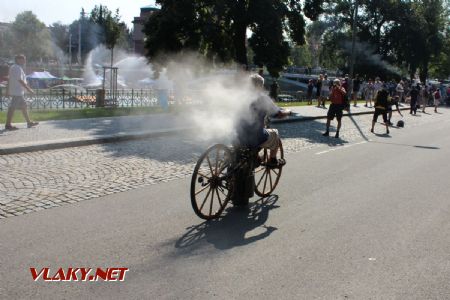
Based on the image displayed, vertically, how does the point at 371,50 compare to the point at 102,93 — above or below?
above

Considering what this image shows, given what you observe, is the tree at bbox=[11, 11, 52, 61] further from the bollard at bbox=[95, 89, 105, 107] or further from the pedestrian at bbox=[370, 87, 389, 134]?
the pedestrian at bbox=[370, 87, 389, 134]

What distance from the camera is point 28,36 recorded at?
254 ft

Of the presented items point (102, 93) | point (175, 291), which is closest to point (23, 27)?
point (102, 93)

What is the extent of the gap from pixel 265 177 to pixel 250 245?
217cm

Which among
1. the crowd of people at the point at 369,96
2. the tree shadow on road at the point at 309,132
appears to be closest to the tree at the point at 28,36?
the crowd of people at the point at 369,96

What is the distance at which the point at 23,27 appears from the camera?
76938 millimetres

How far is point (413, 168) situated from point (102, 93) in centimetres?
1454

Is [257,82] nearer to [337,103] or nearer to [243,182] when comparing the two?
[243,182]

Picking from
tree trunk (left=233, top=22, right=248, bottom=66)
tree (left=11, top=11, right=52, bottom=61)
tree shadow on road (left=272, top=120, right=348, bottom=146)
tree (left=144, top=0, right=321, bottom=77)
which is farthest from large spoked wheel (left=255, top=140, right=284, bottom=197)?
tree (left=11, top=11, right=52, bottom=61)

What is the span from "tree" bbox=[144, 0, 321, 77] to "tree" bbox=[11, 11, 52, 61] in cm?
6187

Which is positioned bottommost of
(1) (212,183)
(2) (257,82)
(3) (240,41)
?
(1) (212,183)

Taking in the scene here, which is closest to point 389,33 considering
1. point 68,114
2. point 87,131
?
point 68,114

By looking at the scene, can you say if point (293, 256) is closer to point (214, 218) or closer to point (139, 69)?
point (214, 218)

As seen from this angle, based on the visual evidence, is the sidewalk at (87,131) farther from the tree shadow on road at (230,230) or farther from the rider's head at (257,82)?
the rider's head at (257,82)
